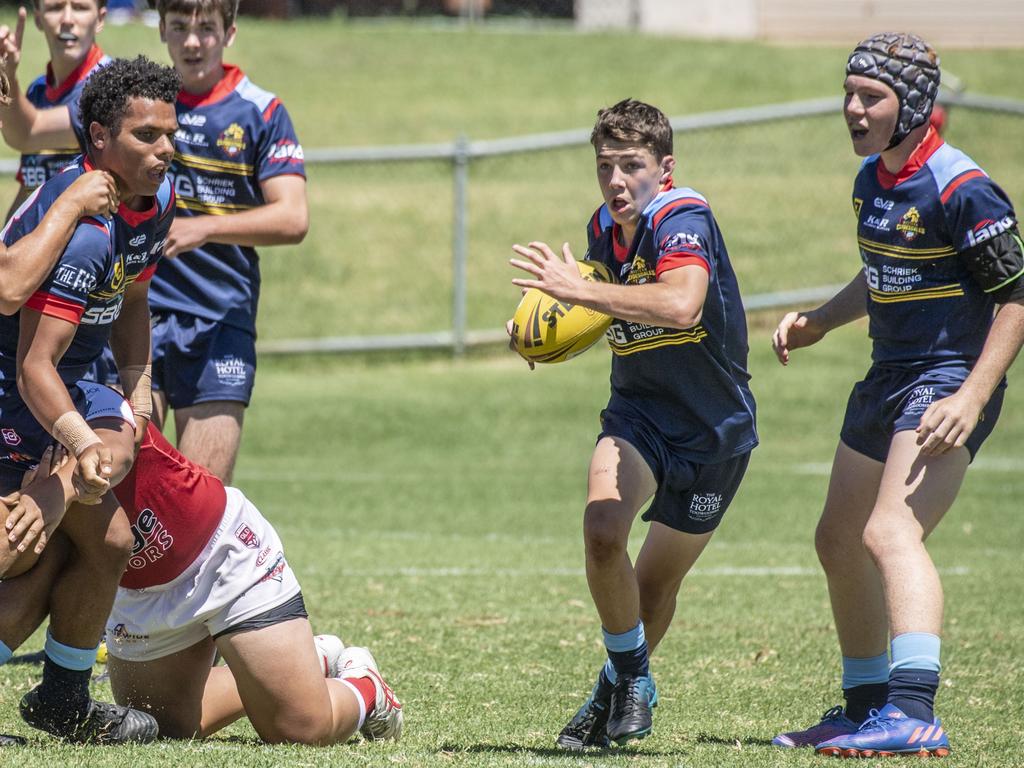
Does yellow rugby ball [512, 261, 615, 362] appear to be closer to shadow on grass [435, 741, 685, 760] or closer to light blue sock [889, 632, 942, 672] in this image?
shadow on grass [435, 741, 685, 760]

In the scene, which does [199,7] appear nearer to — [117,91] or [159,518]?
[117,91]

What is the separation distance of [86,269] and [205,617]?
1.13 m

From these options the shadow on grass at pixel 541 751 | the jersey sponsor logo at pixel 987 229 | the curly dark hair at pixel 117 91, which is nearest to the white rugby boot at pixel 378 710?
the shadow on grass at pixel 541 751

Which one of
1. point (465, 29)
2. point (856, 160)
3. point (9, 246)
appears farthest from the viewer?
point (465, 29)

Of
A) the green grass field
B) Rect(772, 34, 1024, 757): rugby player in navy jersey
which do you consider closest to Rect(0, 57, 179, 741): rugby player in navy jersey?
the green grass field

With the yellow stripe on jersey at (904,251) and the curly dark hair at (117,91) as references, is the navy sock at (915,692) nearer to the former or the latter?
the yellow stripe on jersey at (904,251)

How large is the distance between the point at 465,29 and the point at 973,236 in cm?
2375

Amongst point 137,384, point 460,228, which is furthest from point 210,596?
point 460,228

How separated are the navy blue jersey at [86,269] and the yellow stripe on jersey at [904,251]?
235 centimetres

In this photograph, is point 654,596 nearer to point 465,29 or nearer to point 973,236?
point 973,236

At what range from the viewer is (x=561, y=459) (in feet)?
38.9

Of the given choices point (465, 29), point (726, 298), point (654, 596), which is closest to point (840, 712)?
point (654, 596)

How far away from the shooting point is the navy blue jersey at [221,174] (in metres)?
6.17

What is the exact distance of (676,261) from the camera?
448 centimetres
